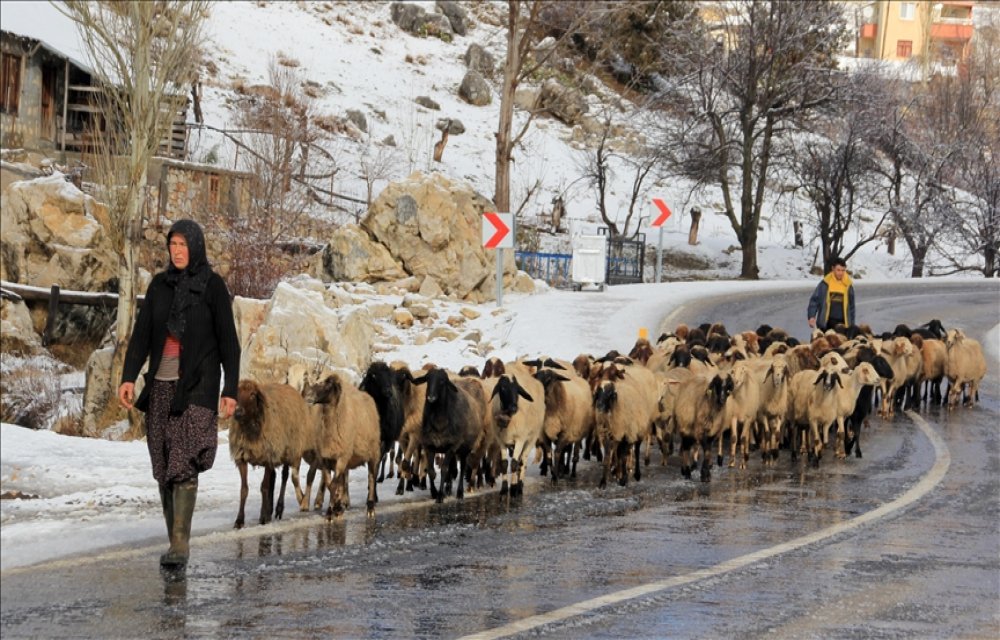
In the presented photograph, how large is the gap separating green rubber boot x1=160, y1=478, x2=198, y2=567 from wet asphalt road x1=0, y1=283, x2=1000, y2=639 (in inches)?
6.2

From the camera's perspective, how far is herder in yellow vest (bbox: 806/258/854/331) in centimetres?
2066

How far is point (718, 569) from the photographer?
8.82 m

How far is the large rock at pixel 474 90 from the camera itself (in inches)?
2547

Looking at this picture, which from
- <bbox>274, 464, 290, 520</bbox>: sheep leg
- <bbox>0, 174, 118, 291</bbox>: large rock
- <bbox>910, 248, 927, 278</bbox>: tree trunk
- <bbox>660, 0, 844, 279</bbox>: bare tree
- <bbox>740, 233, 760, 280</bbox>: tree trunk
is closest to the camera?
<bbox>274, 464, 290, 520</bbox>: sheep leg

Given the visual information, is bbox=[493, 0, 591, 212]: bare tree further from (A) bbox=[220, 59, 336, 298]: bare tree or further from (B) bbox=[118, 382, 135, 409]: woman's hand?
(B) bbox=[118, 382, 135, 409]: woman's hand

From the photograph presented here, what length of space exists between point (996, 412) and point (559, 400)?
9.66m

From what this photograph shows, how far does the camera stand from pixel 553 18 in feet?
209

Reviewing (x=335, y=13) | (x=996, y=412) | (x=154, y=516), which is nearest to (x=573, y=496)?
(x=154, y=516)

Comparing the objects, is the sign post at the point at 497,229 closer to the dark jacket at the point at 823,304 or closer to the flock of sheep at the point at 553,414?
the flock of sheep at the point at 553,414

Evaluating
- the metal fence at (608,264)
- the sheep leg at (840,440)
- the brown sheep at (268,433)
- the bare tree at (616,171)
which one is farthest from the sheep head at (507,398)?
the bare tree at (616,171)

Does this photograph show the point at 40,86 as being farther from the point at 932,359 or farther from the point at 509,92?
the point at 932,359

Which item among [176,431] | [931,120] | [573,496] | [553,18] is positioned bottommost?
[573,496]

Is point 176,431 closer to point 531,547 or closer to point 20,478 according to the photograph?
point 20,478

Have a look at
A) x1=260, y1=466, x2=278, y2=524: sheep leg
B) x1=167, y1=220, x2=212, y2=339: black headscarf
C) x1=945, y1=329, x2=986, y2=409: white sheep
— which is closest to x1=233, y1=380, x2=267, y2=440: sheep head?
x1=260, y1=466, x2=278, y2=524: sheep leg
